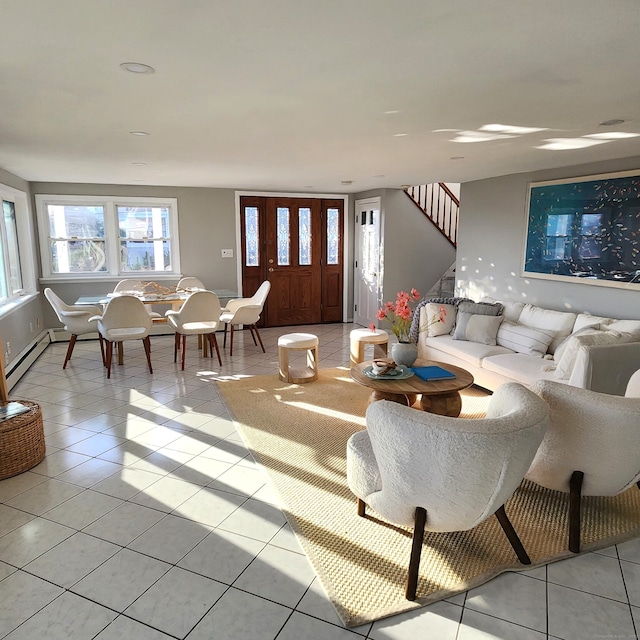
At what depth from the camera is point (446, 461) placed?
177 cm

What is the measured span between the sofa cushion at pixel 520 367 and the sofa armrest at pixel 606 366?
0.46 metres

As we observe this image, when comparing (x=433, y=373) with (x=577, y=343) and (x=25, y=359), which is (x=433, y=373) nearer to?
(x=577, y=343)

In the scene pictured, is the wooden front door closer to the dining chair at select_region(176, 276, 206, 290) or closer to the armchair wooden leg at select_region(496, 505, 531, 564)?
the dining chair at select_region(176, 276, 206, 290)

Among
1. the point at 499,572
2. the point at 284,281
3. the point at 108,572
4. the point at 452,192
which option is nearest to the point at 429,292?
the point at 452,192

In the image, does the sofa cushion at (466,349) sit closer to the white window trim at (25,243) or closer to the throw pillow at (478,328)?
the throw pillow at (478,328)

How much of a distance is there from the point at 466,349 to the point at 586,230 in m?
1.61

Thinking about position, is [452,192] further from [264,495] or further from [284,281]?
[264,495]

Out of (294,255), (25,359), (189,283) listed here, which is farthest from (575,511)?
(294,255)

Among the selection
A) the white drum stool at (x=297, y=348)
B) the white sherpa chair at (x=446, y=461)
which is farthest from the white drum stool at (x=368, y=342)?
the white sherpa chair at (x=446, y=461)

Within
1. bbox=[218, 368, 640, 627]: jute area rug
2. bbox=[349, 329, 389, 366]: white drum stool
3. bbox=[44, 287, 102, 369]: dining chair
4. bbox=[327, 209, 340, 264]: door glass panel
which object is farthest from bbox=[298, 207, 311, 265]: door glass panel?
bbox=[218, 368, 640, 627]: jute area rug

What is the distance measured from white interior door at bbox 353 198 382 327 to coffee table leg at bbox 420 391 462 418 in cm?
379

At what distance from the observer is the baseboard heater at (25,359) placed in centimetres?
470

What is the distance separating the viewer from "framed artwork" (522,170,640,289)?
13.6 ft

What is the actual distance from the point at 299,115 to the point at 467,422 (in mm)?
2034
